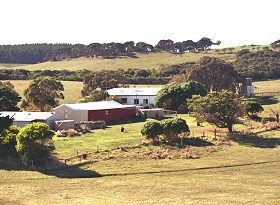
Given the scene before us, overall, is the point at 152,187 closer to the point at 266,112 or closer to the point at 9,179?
the point at 9,179

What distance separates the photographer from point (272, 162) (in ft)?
126

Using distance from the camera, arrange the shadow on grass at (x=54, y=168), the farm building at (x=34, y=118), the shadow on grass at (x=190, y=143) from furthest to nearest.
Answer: the farm building at (x=34, y=118) → the shadow on grass at (x=190, y=143) → the shadow on grass at (x=54, y=168)

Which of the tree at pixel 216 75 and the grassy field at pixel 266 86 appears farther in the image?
the grassy field at pixel 266 86

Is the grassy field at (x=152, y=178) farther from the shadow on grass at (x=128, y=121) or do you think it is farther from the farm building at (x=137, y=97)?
the farm building at (x=137, y=97)

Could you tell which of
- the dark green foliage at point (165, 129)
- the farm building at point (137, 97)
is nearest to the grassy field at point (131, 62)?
the farm building at point (137, 97)

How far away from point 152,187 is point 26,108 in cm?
5013

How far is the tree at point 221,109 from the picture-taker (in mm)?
50281

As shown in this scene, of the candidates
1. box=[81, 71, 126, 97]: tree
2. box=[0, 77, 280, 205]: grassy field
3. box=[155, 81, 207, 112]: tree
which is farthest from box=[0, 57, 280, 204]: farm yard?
box=[81, 71, 126, 97]: tree

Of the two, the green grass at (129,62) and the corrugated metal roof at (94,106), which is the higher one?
the green grass at (129,62)

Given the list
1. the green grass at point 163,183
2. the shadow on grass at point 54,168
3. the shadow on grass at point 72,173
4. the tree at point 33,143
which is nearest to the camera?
the green grass at point 163,183

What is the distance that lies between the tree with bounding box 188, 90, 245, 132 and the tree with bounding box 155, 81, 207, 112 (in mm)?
22580

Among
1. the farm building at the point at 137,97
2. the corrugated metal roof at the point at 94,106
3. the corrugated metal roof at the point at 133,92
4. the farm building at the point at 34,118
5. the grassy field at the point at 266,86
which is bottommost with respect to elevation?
the farm building at the point at 34,118

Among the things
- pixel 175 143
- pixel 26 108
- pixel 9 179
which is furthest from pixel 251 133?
pixel 26 108

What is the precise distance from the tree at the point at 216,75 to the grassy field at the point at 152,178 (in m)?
39.1
